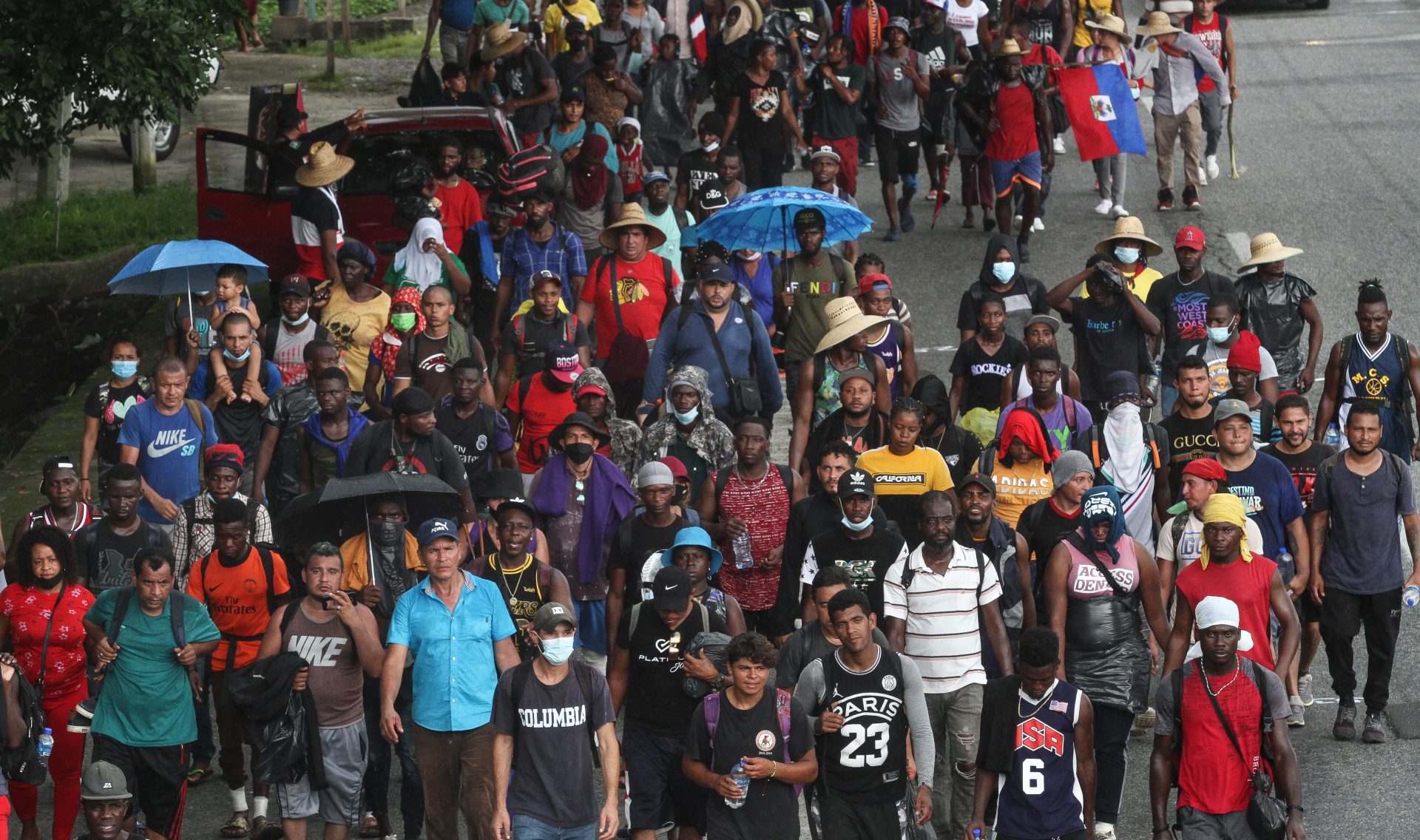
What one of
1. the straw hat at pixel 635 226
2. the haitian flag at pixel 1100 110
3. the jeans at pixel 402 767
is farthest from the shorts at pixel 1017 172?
the jeans at pixel 402 767

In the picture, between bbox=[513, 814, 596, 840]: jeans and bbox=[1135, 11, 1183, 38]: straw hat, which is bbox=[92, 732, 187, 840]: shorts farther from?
bbox=[1135, 11, 1183, 38]: straw hat

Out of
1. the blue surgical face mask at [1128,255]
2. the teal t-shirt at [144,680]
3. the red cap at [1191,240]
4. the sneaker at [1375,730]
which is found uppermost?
the red cap at [1191,240]

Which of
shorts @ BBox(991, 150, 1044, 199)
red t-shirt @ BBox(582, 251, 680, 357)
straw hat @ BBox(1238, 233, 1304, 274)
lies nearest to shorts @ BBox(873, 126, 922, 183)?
shorts @ BBox(991, 150, 1044, 199)

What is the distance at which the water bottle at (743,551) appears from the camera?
10.9 metres

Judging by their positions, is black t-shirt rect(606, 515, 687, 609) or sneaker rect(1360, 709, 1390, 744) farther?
sneaker rect(1360, 709, 1390, 744)

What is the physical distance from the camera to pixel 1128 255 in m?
13.5

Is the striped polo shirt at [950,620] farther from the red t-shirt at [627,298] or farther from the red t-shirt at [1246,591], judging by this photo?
the red t-shirt at [627,298]

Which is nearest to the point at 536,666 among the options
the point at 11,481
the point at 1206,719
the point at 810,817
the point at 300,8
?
the point at 810,817

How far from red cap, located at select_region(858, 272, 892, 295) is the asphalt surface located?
3.25 meters

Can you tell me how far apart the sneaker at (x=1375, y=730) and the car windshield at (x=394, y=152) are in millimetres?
8758

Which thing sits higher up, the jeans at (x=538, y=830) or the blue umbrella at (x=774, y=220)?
the blue umbrella at (x=774, y=220)

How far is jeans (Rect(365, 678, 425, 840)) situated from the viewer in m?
9.94

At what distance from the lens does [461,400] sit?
11.8 metres

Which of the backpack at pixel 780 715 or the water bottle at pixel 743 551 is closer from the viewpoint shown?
the backpack at pixel 780 715
